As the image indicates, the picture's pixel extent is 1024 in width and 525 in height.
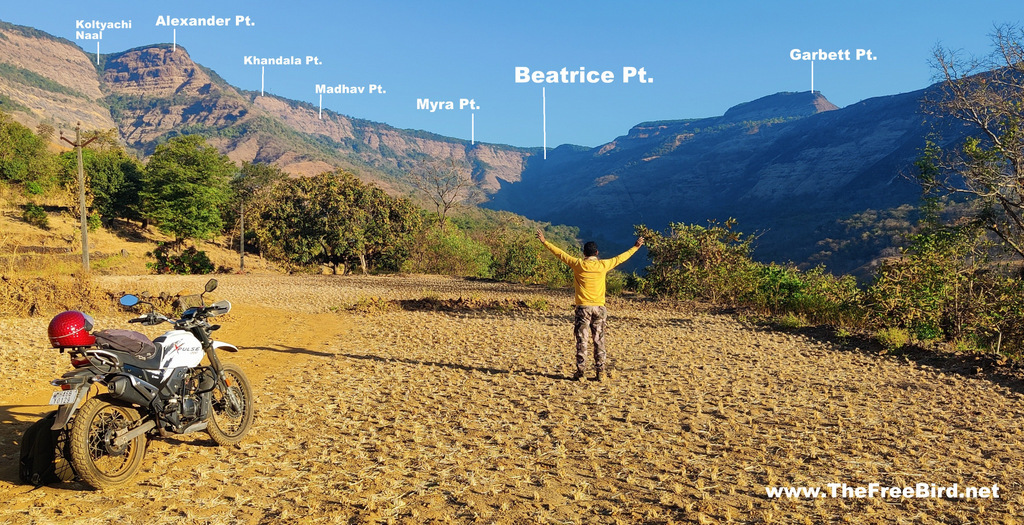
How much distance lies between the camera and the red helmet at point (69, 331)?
4.26 m

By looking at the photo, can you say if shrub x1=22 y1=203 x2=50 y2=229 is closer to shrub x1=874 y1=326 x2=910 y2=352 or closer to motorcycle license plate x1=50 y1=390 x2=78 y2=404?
motorcycle license plate x1=50 y1=390 x2=78 y2=404

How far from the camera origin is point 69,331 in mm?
4289

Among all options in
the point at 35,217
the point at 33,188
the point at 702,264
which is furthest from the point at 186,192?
the point at 702,264

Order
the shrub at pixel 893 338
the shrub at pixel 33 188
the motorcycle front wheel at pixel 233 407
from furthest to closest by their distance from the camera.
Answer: the shrub at pixel 33 188, the shrub at pixel 893 338, the motorcycle front wheel at pixel 233 407

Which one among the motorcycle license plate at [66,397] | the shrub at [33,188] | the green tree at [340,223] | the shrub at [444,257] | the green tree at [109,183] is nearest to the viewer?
the motorcycle license plate at [66,397]

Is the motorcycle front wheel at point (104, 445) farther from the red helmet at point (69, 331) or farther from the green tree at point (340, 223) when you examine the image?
the green tree at point (340, 223)

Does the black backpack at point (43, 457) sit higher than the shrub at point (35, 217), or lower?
lower

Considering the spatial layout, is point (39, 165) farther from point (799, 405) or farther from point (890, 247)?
point (890, 247)

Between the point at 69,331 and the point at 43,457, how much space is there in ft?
3.38

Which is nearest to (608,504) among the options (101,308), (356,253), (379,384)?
(379,384)

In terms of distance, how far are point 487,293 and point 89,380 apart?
2002 centimetres

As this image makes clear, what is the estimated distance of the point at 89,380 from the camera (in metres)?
4.24

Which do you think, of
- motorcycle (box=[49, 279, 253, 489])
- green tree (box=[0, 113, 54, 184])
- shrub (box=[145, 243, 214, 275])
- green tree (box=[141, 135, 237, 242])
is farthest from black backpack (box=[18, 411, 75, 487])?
green tree (box=[0, 113, 54, 184])

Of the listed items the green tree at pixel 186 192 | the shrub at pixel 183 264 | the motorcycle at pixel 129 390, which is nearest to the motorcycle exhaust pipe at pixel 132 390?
the motorcycle at pixel 129 390
